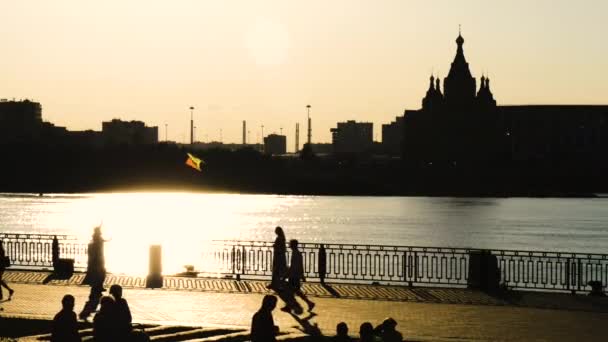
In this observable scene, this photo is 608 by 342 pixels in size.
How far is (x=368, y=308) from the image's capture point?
31.6m

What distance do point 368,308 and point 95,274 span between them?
7141 mm

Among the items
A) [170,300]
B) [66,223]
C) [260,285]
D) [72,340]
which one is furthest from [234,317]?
[66,223]

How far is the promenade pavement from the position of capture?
27953 millimetres

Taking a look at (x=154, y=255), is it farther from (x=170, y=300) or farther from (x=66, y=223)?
(x=66, y=223)

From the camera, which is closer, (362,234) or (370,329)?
(370,329)

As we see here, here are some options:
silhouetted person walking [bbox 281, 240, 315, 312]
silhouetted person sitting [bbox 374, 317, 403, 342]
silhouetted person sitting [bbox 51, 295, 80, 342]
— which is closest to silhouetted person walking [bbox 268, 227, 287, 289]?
silhouetted person walking [bbox 281, 240, 315, 312]

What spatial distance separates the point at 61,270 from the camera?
39250mm

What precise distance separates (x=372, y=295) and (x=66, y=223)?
138 metres

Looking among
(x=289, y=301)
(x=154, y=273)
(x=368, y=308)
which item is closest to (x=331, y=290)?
(x=289, y=301)

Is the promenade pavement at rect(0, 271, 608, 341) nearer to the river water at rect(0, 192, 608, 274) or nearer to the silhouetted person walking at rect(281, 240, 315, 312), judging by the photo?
the silhouetted person walking at rect(281, 240, 315, 312)

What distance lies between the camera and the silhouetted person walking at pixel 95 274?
3071 centimetres

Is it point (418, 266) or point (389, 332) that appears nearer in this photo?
point (389, 332)

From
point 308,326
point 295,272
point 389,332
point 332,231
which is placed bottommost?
point 332,231

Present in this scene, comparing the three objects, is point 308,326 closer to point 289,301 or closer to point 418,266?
point 289,301
